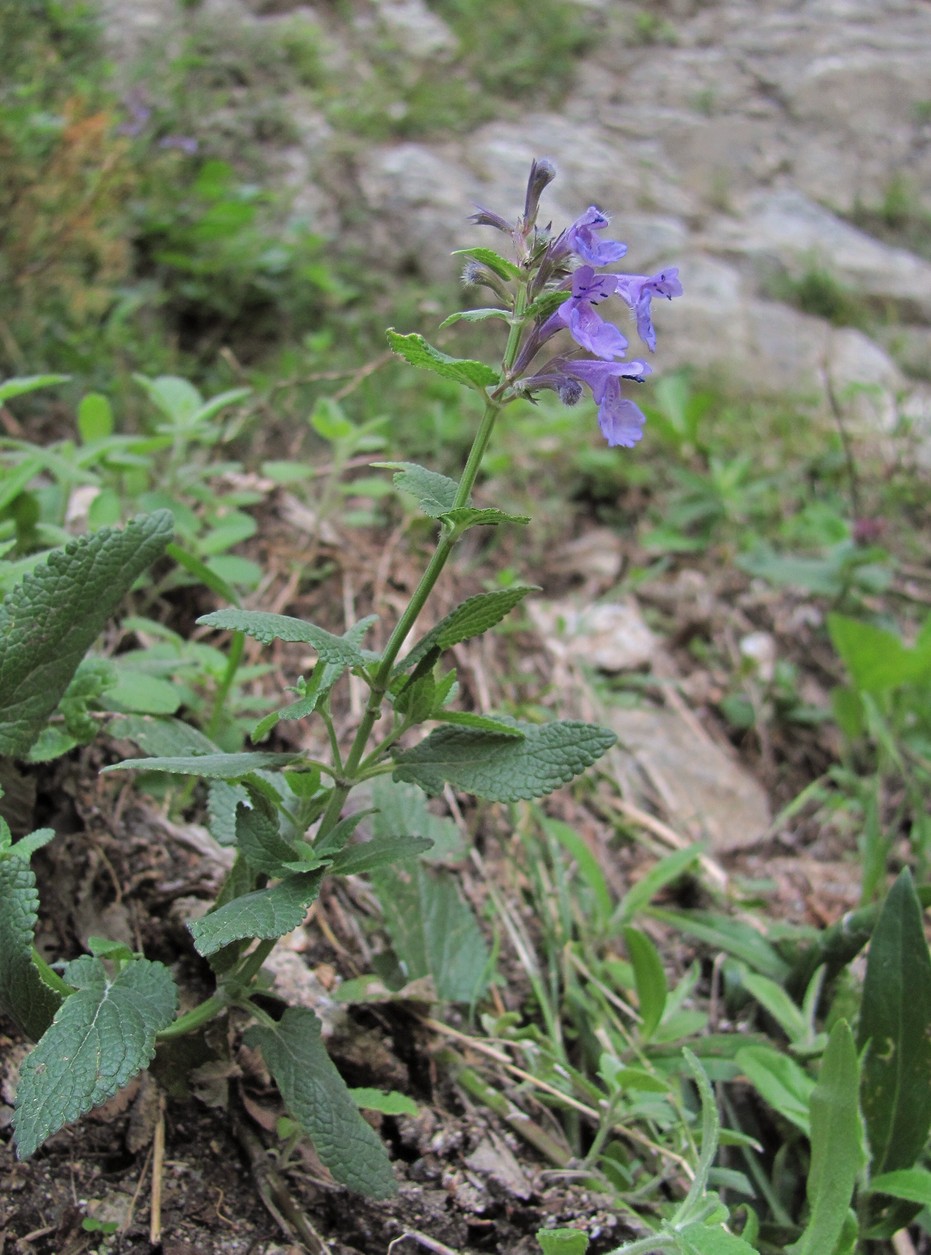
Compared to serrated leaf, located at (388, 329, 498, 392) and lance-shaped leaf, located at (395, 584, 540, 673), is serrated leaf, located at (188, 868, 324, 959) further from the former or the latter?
serrated leaf, located at (388, 329, 498, 392)

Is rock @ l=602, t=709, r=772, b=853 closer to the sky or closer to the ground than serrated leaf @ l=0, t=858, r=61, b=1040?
closer to the ground

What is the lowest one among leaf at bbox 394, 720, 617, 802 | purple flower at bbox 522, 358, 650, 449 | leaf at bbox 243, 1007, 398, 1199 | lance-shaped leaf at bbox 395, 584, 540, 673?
leaf at bbox 243, 1007, 398, 1199

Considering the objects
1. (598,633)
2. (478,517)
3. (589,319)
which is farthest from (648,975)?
(598,633)

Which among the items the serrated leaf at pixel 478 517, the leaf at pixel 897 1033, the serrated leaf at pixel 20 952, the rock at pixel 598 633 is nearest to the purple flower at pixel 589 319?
the serrated leaf at pixel 478 517

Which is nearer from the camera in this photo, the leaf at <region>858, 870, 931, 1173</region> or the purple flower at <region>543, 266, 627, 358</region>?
the purple flower at <region>543, 266, 627, 358</region>

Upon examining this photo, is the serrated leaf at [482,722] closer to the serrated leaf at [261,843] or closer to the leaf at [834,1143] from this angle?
the serrated leaf at [261,843]

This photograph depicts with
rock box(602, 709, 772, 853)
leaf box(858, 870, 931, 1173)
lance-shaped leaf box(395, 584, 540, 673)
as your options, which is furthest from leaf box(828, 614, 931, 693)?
lance-shaped leaf box(395, 584, 540, 673)
